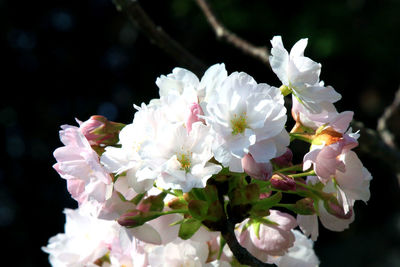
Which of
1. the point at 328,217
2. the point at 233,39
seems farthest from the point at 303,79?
the point at 233,39

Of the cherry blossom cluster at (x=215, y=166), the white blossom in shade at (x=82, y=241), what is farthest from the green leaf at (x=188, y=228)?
the white blossom in shade at (x=82, y=241)

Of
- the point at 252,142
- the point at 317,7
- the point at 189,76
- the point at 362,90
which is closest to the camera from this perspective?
the point at 252,142

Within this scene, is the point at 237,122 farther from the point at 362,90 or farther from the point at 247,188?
the point at 362,90

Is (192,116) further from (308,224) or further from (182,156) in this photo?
(308,224)

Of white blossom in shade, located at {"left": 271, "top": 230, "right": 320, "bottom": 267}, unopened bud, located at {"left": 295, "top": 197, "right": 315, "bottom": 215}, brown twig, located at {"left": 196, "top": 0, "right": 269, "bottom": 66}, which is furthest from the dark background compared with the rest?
unopened bud, located at {"left": 295, "top": 197, "right": 315, "bottom": 215}

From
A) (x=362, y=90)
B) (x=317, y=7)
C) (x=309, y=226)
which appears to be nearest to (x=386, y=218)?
(x=362, y=90)

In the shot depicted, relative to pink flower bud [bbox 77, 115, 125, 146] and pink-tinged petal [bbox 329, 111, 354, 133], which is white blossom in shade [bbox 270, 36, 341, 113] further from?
pink flower bud [bbox 77, 115, 125, 146]

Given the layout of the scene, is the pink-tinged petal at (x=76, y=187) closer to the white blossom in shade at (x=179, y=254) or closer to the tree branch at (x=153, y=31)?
the white blossom in shade at (x=179, y=254)
